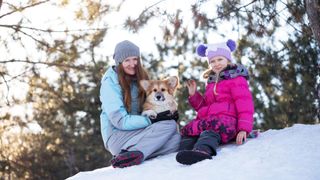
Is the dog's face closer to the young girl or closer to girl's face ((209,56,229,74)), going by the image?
the young girl

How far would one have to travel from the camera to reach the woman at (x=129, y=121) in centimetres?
376

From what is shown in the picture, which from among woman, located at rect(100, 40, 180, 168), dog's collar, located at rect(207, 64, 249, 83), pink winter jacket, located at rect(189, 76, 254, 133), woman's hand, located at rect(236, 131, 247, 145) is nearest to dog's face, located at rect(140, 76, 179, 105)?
woman, located at rect(100, 40, 180, 168)

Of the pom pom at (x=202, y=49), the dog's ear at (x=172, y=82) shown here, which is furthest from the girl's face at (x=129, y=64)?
the pom pom at (x=202, y=49)

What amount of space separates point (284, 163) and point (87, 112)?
12244 millimetres

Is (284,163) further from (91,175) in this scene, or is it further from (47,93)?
(47,93)

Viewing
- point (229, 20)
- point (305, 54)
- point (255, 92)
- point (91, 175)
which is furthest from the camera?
point (255, 92)

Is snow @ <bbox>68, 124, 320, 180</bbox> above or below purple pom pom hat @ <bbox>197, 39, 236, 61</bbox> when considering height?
below

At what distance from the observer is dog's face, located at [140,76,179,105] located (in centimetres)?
404

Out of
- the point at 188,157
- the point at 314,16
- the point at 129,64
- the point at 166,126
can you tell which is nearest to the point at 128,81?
the point at 129,64

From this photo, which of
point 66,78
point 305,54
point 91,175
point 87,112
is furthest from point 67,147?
point 91,175

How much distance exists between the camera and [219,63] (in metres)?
4.06

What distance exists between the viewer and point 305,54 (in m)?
7.27

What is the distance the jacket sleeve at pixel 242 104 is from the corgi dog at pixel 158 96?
57cm

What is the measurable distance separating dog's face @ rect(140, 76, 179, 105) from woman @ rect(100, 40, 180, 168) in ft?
0.34
